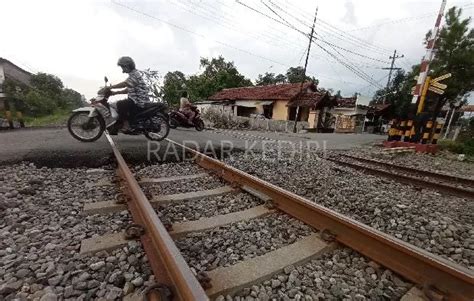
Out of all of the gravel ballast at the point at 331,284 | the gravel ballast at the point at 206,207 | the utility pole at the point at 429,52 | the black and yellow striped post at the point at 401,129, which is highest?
the utility pole at the point at 429,52

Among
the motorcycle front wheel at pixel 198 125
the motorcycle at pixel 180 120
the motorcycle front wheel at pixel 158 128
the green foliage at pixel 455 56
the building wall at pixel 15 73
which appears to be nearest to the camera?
the motorcycle front wheel at pixel 158 128

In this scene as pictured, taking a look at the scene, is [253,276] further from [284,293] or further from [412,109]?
[412,109]

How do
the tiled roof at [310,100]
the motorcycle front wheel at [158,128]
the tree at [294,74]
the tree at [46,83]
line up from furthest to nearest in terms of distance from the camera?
1. the tree at [294,74]
2. the tree at [46,83]
3. the tiled roof at [310,100]
4. the motorcycle front wheel at [158,128]

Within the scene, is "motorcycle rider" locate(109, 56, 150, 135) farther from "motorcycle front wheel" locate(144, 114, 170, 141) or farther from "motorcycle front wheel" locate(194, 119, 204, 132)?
"motorcycle front wheel" locate(194, 119, 204, 132)

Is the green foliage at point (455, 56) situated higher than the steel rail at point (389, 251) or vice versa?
the green foliage at point (455, 56)

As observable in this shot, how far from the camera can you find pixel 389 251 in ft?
5.95

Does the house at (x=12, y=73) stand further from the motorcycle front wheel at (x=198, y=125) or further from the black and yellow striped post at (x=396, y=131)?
the black and yellow striped post at (x=396, y=131)

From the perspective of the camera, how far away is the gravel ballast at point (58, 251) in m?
1.48

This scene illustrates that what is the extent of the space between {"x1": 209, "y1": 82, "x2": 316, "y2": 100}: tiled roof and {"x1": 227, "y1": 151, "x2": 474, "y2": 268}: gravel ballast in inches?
867

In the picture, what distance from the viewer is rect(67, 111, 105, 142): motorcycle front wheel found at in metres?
5.54

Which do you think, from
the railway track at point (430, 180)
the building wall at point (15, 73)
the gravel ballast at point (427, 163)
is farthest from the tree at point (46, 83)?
the railway track at point (430, 180)

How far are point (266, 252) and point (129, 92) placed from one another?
15.6ft

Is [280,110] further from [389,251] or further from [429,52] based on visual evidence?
[389,251]

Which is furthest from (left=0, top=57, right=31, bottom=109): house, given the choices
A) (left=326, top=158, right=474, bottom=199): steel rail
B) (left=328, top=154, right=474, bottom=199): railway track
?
(left=326, top=158, right=474, bottom=199): steel rail
